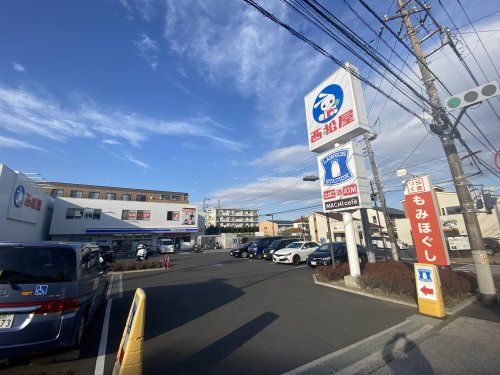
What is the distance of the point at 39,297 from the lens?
3.84 m

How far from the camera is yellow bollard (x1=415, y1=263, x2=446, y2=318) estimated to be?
6.28 meters

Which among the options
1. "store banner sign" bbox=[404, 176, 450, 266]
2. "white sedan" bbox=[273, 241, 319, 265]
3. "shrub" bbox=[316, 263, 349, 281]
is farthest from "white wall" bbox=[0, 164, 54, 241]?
"store banner sign" bbox=[404, 176, 450, 266]

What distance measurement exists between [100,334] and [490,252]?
1239 inches

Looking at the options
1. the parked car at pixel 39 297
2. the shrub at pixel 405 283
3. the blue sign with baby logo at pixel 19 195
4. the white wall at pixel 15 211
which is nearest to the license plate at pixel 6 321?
the parked car at pixel 39 297

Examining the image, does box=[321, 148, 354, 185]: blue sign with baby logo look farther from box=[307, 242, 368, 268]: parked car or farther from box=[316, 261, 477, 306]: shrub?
box=[307, 242, 368, 268]: parked car

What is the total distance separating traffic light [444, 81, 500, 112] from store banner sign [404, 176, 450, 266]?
85.7 inches

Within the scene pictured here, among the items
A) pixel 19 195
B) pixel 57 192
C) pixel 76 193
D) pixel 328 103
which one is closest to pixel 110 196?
pixel 76 193

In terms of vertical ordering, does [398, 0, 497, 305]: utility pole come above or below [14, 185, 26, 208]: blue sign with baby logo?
below

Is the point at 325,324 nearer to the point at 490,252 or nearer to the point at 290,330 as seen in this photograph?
the point at 290,330

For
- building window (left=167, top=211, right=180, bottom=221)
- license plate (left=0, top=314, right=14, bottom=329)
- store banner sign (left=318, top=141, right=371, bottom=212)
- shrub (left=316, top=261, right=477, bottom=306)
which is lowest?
shrub (left=316, top=261, right=477, bottom=306)

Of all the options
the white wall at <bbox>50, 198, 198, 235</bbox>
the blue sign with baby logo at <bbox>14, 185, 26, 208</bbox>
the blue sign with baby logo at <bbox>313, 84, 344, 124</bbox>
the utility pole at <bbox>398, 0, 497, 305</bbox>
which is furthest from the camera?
the white wall at <bbox>50, 198, 198, 235</bbox>

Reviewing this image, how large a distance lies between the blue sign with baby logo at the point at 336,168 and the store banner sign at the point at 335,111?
0.64 meters

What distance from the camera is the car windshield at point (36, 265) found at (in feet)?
12.9

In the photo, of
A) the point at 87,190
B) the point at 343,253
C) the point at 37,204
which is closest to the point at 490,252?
the point at 343,253
